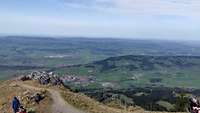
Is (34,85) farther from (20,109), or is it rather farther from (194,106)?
(194,106)

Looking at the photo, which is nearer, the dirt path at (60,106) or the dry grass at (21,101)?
the dirt path at (60,106)

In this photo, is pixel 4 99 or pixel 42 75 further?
pixel 42 75

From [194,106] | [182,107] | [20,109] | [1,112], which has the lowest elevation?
[182,107]

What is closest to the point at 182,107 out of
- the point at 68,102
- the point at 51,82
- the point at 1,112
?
the point at 51,82

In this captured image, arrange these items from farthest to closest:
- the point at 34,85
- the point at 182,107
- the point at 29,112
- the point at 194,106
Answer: the point at 182,107, the point at 34,85, the point at 29,112, the point at 194,106

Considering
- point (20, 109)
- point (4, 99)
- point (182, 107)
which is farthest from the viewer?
point (182, 107)

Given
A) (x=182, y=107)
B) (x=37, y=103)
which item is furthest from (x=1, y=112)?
(x=182, y=107)

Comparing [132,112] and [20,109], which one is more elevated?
[20,109]

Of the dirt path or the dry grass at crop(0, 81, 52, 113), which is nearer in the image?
the dirt path

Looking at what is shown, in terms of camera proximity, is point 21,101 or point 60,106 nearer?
point 60,106
